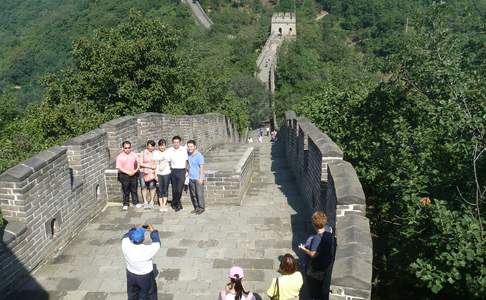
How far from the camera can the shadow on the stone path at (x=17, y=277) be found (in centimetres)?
577

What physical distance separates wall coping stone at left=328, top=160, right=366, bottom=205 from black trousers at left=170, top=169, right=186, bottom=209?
286 cm

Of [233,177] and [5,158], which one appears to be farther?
[5,158]

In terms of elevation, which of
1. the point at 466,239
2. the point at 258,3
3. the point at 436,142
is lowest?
the point at 466,239

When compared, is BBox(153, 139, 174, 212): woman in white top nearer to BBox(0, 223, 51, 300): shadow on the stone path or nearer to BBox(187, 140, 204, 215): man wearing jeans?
BBox(187, 140, 204, 215): man wearing jeans

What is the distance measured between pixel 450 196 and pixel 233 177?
13.6ft

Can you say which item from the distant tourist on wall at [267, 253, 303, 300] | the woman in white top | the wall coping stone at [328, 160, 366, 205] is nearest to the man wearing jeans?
the woman in white top

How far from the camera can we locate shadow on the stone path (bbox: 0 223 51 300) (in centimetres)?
577

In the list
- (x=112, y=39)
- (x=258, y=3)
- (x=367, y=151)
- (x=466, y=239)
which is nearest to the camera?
(x=466, y=239)

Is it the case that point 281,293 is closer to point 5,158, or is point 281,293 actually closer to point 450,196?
point 450,196

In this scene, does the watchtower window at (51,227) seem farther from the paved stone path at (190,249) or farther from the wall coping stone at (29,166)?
the wall coping stone at (29,166)

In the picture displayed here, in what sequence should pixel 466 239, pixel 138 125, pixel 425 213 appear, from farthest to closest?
pixel 138 125 → pixel 425 213 → pixel 466 239

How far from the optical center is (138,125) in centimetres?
1072

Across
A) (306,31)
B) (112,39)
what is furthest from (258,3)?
(112,39)

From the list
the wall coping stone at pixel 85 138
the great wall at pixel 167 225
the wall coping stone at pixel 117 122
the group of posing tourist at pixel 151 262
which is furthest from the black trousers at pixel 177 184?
the group of posing tourist at pixel 151 262
